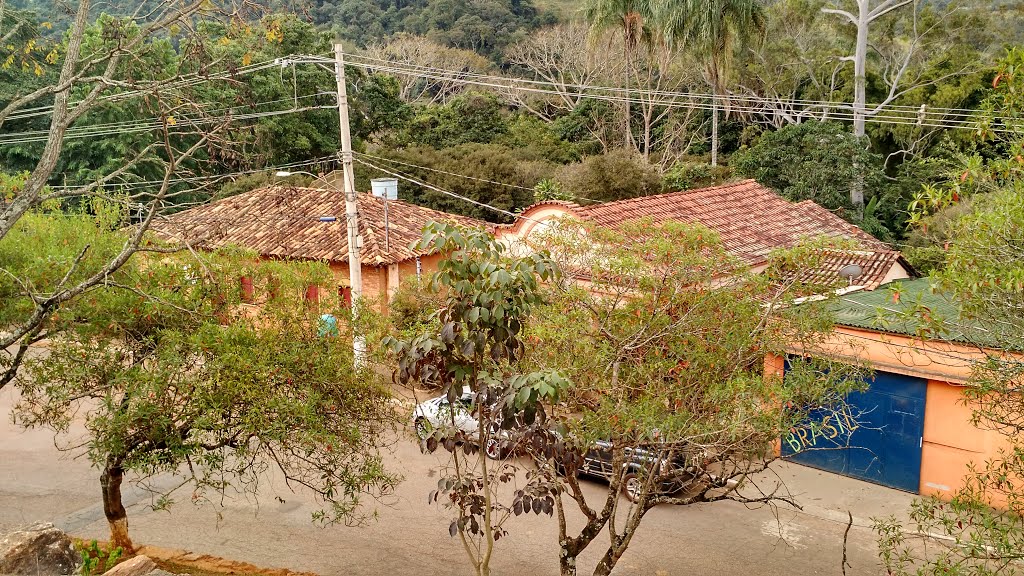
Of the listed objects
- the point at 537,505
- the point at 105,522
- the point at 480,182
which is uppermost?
the point at 480,182

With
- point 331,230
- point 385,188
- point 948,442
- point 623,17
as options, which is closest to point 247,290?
point 948,442

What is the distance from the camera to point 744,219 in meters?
18.9

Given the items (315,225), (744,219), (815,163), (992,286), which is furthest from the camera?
(815,163)

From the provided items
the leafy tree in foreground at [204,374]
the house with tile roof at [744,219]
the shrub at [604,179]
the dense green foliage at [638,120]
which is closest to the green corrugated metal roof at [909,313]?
the house with tile roof at [744,219]

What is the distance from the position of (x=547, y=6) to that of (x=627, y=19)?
30.0 m

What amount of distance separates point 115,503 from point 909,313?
346 inches

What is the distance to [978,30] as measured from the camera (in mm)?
32844

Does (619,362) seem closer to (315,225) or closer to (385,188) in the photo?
(315,225)

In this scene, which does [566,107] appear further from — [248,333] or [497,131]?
[248,333]

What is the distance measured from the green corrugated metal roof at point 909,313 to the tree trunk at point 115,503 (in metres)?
7.93

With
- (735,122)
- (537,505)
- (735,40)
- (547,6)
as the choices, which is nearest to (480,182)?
(735,40)

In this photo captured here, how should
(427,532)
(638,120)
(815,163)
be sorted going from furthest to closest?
1. (638,120)
2. (815,163)
3. (427,532)

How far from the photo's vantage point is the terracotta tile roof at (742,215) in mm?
16677

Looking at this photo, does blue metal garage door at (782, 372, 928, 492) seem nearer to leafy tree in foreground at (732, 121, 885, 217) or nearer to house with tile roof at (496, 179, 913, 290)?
house with tile roof at (496, 179, 913, 290)
